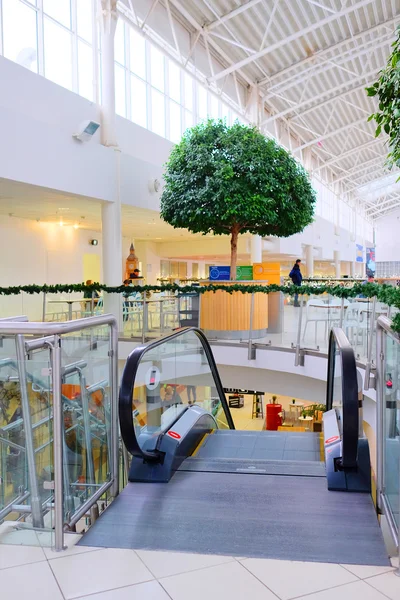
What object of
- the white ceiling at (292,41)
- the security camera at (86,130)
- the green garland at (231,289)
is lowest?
the green garland at (231,289)

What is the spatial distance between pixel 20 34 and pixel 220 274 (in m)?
6.43

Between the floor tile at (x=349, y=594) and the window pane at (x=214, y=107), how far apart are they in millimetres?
18646

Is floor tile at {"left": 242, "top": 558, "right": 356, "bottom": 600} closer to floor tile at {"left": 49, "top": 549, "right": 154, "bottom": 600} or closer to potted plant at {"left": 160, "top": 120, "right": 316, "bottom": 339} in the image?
floor tile at {"left": 49, "top": 549, "right": 154, "bottom": 600}

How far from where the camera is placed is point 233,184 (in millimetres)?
10664

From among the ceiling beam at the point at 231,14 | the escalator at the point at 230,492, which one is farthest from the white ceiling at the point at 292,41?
the escalator at the point at 230,492

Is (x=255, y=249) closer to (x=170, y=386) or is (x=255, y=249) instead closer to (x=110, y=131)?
(x=110, y=131)

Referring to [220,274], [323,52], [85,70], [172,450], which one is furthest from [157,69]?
[172,450]

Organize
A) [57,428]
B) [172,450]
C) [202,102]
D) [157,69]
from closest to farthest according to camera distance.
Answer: [57,428] < [172,450] < [157,69] < [202,102]

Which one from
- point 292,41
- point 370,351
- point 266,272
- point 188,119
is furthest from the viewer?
point 292,41

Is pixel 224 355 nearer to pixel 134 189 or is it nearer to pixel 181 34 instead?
pixel 134 189

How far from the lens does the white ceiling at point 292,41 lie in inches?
600

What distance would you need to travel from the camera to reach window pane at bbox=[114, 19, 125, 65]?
14.1 metres

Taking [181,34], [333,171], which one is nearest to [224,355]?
[181,34]

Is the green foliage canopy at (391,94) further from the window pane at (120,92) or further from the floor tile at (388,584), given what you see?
the window pane at (120,92)
